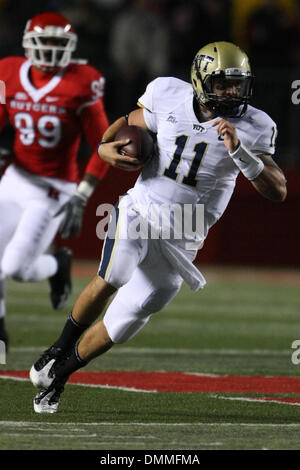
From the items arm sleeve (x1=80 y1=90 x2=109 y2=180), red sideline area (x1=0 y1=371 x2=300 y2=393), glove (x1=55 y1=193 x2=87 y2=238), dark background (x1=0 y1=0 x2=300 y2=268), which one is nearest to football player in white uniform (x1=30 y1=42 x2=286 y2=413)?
red sideline area (x1=0 y1=371 x2=300 y2=393)

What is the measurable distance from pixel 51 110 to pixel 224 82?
74.7 inches

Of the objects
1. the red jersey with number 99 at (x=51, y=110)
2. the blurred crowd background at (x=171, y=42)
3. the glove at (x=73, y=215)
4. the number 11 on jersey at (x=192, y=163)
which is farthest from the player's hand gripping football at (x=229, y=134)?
the blurred crowd background at (x=171, y=42)

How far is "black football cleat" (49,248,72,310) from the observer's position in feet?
20.9

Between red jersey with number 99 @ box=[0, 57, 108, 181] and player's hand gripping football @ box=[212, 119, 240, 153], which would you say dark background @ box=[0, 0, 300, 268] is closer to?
red jersey with number 99 @ box=[0, 57, 108, 181]

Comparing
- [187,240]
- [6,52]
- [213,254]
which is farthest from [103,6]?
[187,240]

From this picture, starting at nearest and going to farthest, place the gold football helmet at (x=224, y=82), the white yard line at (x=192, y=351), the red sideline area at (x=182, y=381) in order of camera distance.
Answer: the gold football helmet at (x=224, y=82)
the red sideline area at (x=182, y=381)
the white yard line at (x=192, y=351)

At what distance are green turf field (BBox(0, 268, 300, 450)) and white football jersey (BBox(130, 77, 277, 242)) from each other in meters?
0.78

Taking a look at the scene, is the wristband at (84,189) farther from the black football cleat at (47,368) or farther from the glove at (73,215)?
the black football cleat at (47,368)

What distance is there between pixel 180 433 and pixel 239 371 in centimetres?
183

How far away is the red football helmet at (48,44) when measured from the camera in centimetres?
599

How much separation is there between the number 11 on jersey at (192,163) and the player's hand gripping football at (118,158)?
0.14 meters

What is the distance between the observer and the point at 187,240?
4410 mm

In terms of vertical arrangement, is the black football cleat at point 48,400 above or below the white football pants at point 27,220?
above

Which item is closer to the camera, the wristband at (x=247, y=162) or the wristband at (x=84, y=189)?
the wristband at (x=247, y=162)
